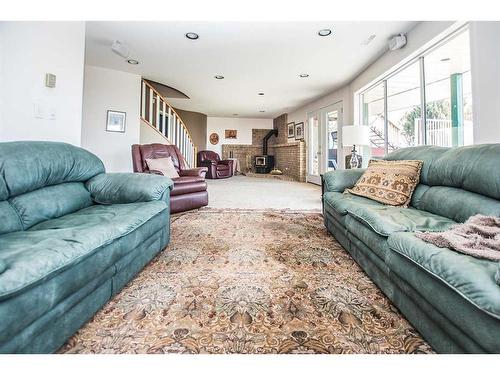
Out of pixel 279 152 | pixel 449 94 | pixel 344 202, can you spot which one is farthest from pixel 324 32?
pixel 279 152

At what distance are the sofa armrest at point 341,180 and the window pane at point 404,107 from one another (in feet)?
5.46

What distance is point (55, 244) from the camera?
3.22ft

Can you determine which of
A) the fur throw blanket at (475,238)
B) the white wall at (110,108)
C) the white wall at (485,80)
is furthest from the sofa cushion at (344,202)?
the white wall at (110,108)

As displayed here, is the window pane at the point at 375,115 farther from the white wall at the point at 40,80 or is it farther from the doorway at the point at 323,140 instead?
the white wall at the point at 40,80

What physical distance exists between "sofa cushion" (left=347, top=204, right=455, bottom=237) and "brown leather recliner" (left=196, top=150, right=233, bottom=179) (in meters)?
7.22

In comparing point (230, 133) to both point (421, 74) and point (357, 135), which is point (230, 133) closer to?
point (357, 135)

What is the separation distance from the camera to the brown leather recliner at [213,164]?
28.4ft

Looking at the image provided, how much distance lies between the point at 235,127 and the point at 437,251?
9.92 meters

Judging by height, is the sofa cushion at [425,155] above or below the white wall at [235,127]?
below

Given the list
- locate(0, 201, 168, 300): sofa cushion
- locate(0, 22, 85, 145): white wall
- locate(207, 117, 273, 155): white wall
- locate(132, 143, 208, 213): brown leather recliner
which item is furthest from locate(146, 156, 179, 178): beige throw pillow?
locate(207, 117, 273, 155): white wall

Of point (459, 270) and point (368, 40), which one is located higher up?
point (368, 40)

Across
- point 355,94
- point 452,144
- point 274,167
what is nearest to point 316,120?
point 355,94

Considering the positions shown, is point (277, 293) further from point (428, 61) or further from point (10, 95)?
point (428, 61)
